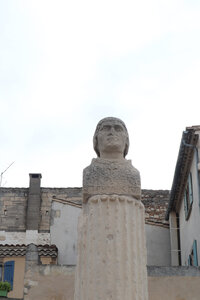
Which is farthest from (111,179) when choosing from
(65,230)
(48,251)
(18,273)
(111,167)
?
(65,230)

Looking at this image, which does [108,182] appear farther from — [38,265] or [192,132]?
[192,132]

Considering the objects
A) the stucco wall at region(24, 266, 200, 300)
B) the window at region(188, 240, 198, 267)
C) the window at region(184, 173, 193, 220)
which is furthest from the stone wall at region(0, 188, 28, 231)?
the stucco wall at region(24, 266, 200, 300)

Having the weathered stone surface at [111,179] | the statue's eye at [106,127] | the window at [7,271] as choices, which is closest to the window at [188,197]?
the window at [7,271]

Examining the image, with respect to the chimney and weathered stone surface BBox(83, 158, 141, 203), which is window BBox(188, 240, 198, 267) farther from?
the chimney

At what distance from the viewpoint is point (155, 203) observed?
27.8 metres

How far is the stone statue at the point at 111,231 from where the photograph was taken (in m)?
5.34

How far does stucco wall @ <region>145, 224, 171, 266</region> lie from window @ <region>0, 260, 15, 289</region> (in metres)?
5.79

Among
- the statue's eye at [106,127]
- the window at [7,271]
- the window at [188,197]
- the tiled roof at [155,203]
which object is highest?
the tiled roof at [155,203]

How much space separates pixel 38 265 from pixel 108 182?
28.1 feet

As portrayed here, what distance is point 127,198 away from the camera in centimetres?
586

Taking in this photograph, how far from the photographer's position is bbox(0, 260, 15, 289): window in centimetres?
2242

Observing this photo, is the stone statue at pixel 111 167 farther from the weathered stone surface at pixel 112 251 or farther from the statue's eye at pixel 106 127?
the weathered stone surface at pixel 112 251

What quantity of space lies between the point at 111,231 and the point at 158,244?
16.9 metres

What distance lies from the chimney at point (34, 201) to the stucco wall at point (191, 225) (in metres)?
11.2
